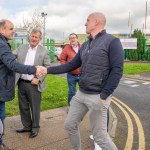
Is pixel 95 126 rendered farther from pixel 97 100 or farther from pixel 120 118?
pixel 120 118

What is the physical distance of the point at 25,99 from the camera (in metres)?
5.94

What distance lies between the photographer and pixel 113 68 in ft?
12.8

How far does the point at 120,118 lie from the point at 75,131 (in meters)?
3.24

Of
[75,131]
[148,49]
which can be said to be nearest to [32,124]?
[75,131]

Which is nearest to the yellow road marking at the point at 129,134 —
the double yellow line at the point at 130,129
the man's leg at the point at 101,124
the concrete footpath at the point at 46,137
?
the double yellow line at the point at 130,129

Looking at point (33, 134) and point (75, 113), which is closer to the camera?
point (75, 113)

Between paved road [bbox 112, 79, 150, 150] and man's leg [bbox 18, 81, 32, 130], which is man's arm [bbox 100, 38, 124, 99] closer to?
paved road [bbox 112, 79, 150, 150]

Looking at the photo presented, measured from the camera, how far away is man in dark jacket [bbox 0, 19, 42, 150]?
4.53m

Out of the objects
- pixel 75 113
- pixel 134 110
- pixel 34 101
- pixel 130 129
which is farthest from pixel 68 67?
pixel 134 110

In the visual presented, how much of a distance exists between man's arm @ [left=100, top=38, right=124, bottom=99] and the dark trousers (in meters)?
2.14

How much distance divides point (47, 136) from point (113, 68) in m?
2.48

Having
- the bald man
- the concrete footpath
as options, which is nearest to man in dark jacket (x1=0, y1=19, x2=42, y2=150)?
the concrete footpath

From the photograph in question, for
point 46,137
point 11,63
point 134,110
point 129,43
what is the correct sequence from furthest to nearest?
1. point 129,43
2. point 134,110
3. point 46,137
4. point 11,63

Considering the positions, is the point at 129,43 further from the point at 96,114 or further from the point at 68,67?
the point at 96,114
